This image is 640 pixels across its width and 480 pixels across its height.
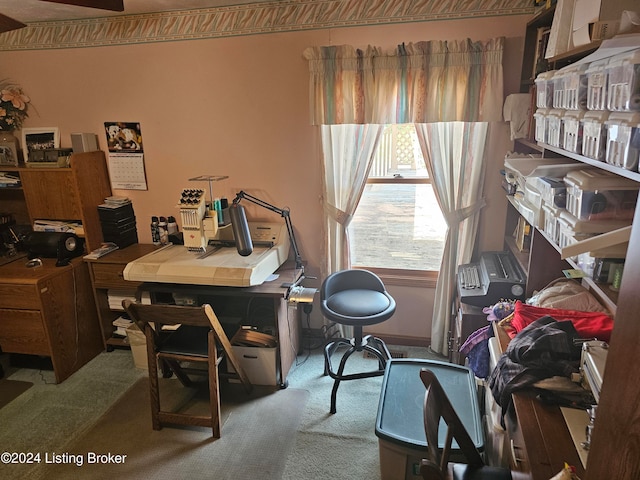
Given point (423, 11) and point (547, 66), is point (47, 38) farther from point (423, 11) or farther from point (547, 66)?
point (547, 66)

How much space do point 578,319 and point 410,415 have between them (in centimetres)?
81

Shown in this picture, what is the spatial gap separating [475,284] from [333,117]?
1.36 meters

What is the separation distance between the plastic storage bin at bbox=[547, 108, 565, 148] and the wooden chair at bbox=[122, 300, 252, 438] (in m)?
1.70

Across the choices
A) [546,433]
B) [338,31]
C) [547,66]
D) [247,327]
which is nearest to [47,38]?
[338,31]

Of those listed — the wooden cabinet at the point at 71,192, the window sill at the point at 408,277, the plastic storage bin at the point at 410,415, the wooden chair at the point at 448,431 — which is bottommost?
the plastic storage bin at the point at 410,415

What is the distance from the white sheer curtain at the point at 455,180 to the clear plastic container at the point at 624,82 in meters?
1.50

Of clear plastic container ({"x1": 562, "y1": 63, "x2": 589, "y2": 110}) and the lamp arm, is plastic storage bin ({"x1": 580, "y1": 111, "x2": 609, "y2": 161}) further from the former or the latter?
the lamp arm

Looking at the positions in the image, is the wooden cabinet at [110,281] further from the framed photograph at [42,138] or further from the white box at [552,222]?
the white box at [552,222]

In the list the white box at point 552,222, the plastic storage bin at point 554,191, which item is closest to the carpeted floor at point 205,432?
the white box at point 552,222

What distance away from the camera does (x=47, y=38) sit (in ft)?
10.1

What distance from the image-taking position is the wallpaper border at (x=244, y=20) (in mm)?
2475

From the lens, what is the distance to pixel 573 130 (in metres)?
1.43

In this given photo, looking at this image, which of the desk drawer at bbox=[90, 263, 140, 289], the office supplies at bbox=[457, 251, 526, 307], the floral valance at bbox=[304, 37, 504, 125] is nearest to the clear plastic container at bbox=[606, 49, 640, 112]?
the office supplies at bbox=[457, 251, 526, 307]

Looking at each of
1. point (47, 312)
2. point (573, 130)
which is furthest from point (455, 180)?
point (47, 312)
